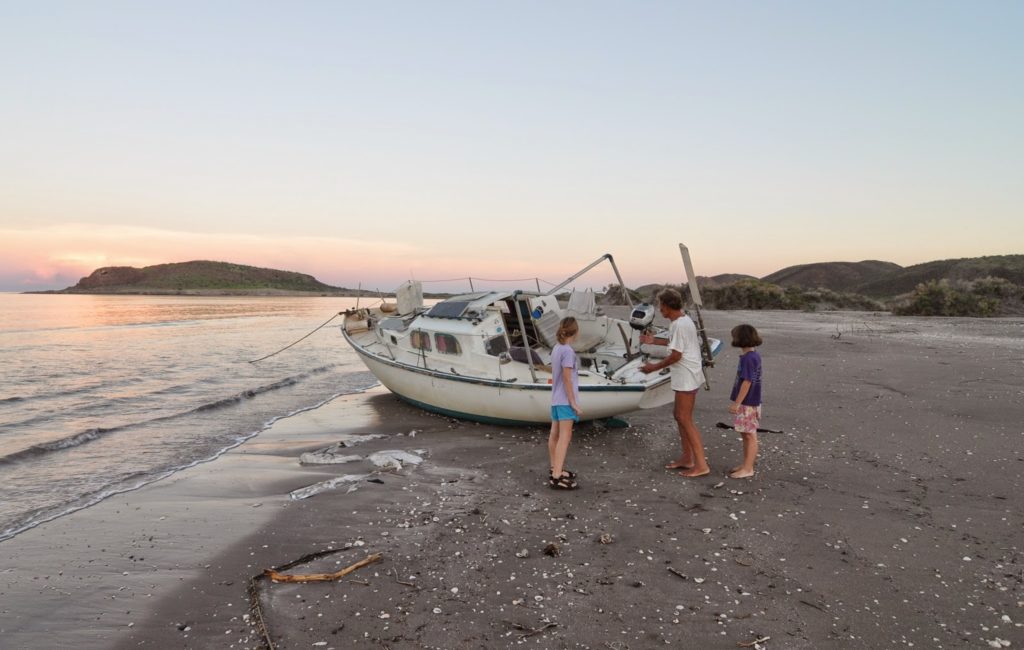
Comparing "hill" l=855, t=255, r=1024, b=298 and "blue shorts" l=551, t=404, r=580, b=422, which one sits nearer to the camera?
"blue shorts" l=551, t=404, r=580, b=422

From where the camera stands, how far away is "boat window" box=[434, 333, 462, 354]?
457 inches

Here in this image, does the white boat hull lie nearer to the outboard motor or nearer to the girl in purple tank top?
the outboard motor

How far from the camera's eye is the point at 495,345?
444 inches

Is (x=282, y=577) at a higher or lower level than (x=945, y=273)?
lower

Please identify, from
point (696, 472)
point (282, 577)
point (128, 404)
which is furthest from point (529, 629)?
point (128, 404)

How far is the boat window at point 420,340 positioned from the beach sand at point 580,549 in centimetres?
265

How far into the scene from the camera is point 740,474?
7.45m

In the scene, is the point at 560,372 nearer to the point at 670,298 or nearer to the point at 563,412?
the point at 563,412

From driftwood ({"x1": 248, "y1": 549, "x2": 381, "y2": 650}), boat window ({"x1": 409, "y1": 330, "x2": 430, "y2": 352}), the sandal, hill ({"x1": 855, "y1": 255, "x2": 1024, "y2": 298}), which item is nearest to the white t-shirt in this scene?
the sandal

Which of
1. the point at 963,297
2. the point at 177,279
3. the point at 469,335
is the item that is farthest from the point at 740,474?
the point at 177,279

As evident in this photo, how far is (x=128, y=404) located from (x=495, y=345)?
11.1 meters

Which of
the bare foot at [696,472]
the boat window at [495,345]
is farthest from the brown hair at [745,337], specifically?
the boat window at [495,345]

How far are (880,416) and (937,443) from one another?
1800mm

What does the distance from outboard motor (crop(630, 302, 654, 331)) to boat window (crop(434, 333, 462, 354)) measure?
11.3 ft
